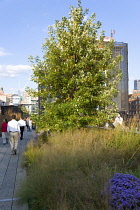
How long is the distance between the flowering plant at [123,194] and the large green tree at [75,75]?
881cm

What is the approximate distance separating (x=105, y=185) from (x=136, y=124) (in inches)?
275

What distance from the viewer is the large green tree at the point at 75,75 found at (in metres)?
13.7

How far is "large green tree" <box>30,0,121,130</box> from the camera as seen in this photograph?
13685 mm

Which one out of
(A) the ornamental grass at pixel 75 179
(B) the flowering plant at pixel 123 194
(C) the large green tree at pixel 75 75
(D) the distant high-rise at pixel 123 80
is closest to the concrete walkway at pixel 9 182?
(A) the ornamental grass at pixel 75 179

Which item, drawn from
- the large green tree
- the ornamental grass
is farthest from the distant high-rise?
the ornamental grass

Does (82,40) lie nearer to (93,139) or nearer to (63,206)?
(93,139)

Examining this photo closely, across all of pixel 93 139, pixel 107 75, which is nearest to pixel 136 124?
pixel 93 139

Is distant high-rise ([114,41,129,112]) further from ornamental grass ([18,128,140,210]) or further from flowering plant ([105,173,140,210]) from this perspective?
flowering plant ([105,173,140,210])

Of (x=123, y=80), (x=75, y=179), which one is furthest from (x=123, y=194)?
(x=123, y=80)

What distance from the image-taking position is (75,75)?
14430mm

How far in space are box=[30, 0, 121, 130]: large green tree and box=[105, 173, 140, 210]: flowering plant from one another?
8.81 meters

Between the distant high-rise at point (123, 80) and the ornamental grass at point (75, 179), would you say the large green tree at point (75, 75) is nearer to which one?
the ornamental grass at point (75, 179)

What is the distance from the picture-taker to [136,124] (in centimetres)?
1101

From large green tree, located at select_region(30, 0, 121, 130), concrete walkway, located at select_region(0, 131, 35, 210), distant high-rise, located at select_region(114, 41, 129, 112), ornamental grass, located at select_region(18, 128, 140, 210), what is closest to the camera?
ornamental grass, located at select_region(18, 128, 140, 210)
